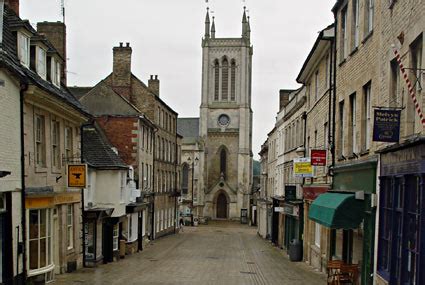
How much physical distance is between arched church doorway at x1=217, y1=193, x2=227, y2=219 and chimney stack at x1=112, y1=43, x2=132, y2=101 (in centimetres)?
4851

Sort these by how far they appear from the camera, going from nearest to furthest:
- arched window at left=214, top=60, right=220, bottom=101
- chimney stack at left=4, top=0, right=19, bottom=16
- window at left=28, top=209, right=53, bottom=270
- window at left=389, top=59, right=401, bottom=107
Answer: window at left=389, top=59, right=401, bottom=107 → window at left=28, top=209, right=53, bottom=270 → chimney stack at left=4, top=0, right=19, bottom=16 → arched window at left=214, top=60, right=220, bottom=101

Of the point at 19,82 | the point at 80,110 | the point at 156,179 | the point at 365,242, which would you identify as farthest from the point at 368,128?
the point at 156,179

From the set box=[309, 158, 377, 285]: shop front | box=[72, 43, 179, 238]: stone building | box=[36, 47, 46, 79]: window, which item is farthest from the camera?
box=[72, 43, 179, 238]: stone building

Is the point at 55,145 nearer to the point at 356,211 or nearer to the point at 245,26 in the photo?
the point at 356,211

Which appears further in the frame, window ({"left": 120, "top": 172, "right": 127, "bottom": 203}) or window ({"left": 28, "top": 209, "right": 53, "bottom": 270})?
window ({"left": 120, "top": 172, "right": 127, "bottom": 203})

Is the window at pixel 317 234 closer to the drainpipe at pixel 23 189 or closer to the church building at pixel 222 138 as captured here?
the drainpipe at pixel 23 189

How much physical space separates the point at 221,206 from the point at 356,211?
73850mm

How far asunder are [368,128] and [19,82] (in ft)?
31.8

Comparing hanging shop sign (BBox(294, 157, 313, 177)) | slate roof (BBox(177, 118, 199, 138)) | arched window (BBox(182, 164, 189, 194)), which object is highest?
slate roof (BBox(177, 118, 199, 138))

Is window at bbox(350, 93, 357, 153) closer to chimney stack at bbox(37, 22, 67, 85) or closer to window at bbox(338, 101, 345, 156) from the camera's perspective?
window at bbox(338, 101, 345, 156)

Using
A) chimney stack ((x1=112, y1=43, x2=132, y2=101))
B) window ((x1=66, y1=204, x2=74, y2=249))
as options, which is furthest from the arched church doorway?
window ((x1=66, y1=204, x2=74, y2=249))

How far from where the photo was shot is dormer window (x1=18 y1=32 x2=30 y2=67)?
56.3 ft

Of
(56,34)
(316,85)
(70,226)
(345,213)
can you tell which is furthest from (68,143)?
(345,213)

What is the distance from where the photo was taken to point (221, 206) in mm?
87562
